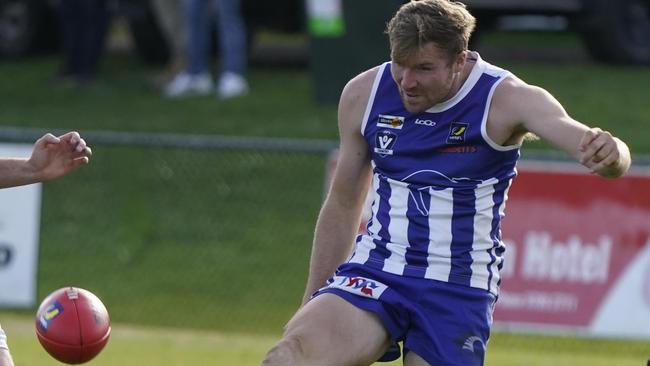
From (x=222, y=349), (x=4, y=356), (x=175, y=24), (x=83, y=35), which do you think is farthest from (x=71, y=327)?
(x=83, y=35)

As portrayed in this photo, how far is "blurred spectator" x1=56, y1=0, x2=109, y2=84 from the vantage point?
47.8 feet

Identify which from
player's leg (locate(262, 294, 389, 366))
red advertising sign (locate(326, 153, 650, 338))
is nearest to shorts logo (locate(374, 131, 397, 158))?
player's leg (locate(262, 294, 389, 366))

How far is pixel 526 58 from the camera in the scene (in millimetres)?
16609

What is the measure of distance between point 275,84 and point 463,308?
32.8ft

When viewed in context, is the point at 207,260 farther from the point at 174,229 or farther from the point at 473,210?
the point at 473,210

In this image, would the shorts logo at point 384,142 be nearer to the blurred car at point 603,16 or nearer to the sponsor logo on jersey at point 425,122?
the sponsor logo on jersey at point 425,122

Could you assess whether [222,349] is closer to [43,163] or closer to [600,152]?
[43,163]

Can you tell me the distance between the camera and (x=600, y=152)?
5.20 meters

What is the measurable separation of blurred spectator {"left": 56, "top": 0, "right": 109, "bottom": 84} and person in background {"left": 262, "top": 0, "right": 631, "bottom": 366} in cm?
893

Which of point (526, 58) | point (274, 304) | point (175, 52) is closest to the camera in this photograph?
point (274, 304)

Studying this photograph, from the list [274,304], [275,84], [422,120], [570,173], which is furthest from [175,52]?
[422,120]

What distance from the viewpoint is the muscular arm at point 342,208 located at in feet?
20.0

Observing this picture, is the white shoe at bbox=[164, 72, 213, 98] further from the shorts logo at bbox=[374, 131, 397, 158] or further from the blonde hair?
the blonde hair

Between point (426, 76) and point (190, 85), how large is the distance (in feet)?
30.9
